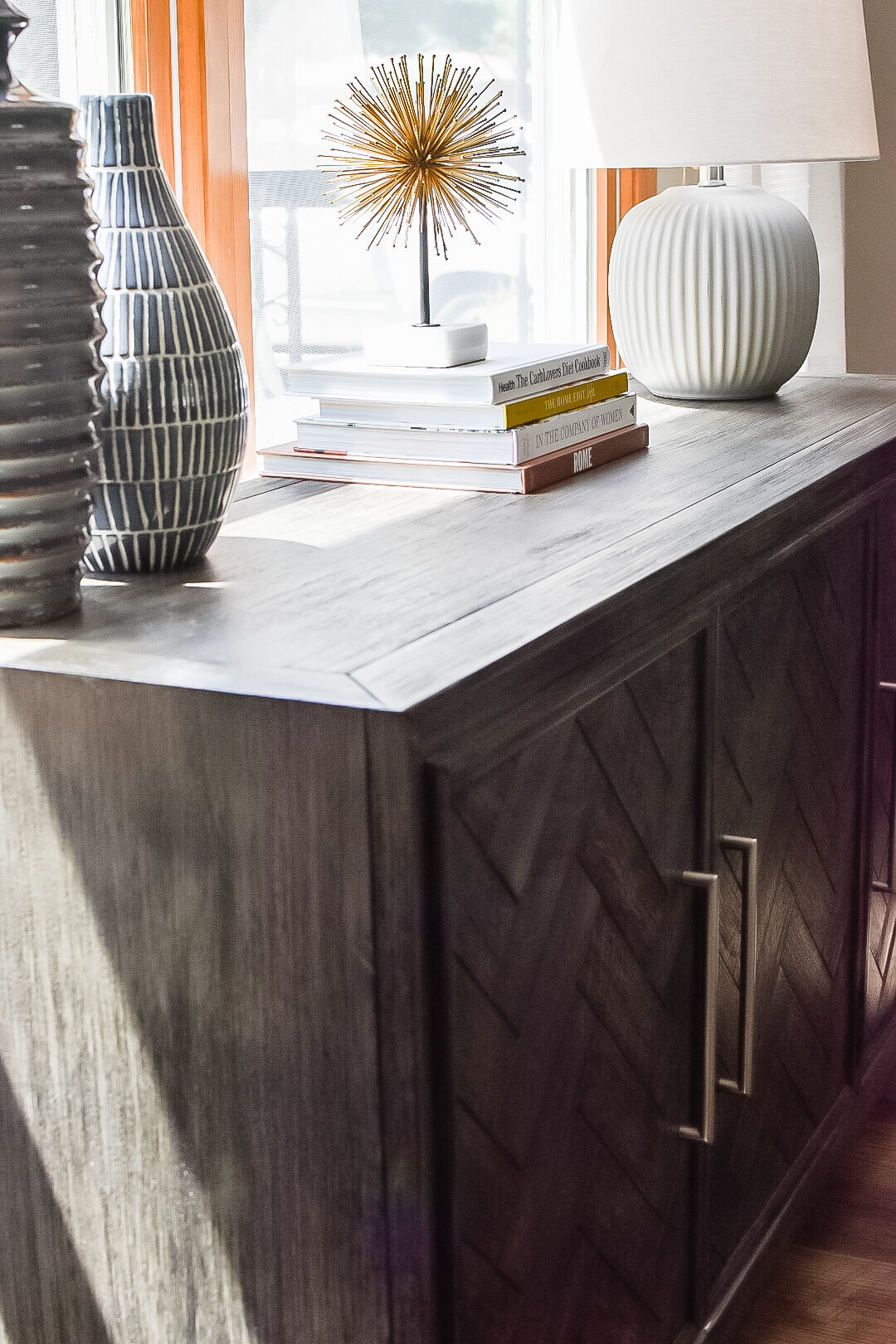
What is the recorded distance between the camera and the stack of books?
1.27 metres

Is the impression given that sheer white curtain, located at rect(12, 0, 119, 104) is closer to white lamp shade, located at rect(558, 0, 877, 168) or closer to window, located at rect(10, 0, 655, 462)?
window, located at rect(10, 0, 655, 462)

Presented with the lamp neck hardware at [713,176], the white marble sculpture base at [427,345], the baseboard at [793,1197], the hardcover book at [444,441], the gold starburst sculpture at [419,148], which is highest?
the lamp neck hardware at [713,176]

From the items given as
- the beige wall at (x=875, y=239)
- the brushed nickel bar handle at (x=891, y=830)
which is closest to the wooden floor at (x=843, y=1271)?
the brushed nickel bar handle at (x=891, y=830)

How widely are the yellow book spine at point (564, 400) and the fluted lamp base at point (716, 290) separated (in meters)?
0.27

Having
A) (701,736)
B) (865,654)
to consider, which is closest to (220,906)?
(701,736)

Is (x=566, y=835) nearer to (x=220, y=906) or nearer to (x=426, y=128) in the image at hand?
(x=220, y=906)

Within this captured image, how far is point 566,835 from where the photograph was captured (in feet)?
2.91

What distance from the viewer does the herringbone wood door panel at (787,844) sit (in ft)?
3.87

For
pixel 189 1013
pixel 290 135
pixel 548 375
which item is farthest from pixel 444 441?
pixel 189 1013

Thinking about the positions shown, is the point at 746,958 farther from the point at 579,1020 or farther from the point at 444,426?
the point at 444,426

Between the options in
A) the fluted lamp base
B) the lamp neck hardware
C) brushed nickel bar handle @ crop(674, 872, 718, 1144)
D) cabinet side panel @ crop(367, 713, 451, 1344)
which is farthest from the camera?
the lamp neck hardware

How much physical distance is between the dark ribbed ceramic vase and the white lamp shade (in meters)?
0.85

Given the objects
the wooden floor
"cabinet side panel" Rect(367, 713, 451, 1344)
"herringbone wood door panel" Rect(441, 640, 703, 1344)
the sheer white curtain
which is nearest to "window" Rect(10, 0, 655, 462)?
the sheer white curtain

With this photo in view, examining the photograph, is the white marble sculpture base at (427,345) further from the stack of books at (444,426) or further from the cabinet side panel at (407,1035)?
the cabinet side panel at (407,1035)
